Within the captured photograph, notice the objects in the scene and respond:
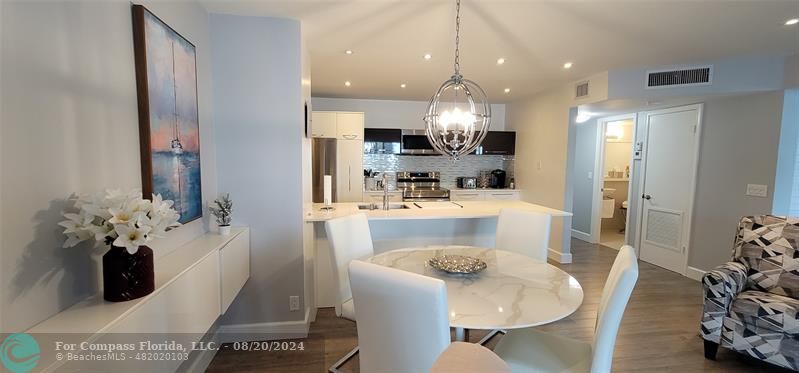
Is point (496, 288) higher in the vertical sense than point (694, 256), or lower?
higher

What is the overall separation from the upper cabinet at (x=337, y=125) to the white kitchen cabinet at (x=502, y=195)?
2.25 meters

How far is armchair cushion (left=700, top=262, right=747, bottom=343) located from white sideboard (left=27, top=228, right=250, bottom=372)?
124 inches

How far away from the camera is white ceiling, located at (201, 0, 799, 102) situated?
2.13 metres

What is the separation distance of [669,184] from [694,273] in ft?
3.51

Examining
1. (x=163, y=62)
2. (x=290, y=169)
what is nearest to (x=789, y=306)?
(x=290, y=169)

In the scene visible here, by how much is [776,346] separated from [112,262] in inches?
138

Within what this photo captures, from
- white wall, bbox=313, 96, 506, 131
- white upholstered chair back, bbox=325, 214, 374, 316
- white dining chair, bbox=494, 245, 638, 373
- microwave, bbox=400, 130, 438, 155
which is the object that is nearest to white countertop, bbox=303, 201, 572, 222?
white upholstered chair back, bbox=325, 214, 374, 316

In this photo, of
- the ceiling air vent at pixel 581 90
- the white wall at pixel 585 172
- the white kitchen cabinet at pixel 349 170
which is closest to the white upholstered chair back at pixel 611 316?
the ceiling air vent at pixel 581 90

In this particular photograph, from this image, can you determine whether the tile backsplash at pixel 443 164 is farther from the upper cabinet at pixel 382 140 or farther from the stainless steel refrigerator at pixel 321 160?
the stainless steel refrigerator at pixel 321 160

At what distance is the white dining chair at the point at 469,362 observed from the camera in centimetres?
60

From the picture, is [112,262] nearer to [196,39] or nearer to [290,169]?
[290,169]

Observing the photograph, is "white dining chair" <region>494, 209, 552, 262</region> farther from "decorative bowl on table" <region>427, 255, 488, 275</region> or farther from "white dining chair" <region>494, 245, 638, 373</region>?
"white dining chair" <region>494, 245, 638, 373</region>

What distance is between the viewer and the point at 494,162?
6023 millimetres

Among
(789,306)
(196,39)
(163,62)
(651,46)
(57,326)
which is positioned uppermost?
(651,46)
